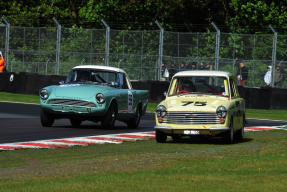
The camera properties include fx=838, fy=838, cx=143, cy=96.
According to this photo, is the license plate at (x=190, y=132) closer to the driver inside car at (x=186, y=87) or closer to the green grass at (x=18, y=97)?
the driver inside car at (x=186, y=87)

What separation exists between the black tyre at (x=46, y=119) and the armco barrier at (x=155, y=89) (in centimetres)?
1330

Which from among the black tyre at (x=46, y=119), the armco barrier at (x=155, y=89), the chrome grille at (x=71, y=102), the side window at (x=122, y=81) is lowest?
the armco barrier at (x=155, y=89)

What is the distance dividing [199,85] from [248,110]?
15817 millimetres

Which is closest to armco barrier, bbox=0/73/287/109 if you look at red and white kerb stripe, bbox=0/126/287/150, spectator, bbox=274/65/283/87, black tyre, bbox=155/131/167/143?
spectator, bbox=274/65/283/87

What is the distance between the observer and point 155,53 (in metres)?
37.3

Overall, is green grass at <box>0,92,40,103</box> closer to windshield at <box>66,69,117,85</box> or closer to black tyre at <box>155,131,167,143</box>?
windshield at <box>66,69,117,85</box>

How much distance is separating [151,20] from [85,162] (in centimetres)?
4495

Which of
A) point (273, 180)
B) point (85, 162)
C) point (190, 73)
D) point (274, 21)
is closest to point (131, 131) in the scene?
point (190, 73)

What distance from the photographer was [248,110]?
33.1 meters

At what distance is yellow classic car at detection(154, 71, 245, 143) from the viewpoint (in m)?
16.3

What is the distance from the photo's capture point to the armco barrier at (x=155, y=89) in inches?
1272

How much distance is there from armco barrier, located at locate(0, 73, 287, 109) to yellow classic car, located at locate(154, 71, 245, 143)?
14.5 m

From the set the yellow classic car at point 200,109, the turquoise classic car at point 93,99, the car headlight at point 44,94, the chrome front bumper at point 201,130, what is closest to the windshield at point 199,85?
the yellow classic car at point 200,109

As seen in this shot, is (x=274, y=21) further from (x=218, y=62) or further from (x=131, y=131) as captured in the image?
(x=131, y=131)
